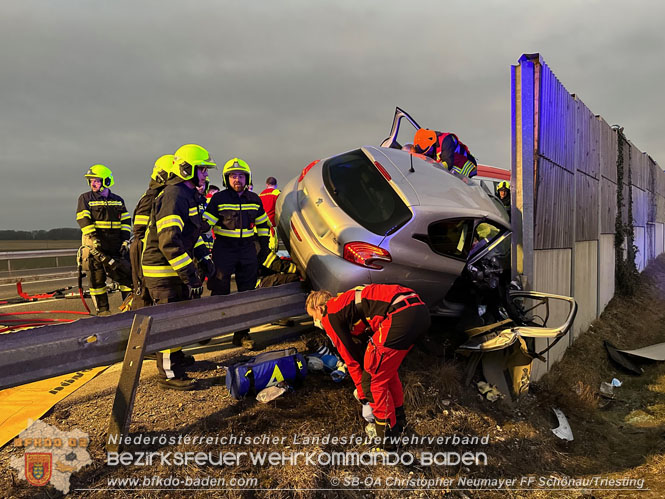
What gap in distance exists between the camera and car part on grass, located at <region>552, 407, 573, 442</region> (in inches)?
155

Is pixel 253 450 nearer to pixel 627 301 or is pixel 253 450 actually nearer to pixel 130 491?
pixel 130 491

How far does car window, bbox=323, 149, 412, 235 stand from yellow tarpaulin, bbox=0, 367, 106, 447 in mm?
2402

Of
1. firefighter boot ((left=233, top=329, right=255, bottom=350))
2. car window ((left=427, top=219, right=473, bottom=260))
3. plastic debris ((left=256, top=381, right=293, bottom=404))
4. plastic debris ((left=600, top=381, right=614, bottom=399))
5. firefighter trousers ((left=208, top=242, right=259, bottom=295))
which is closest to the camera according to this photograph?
plastic debris ((left=256, top=381, right=293, bottom=404))

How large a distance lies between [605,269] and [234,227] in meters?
8.42

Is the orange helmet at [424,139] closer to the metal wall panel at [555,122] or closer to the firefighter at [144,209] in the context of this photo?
the metal wall panel at [555,122]

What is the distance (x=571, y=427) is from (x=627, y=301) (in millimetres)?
7862

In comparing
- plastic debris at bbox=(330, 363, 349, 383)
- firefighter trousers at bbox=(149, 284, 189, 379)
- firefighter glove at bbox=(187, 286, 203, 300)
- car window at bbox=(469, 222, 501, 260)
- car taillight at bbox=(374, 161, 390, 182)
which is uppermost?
car taillight at bbox=(374, 161, 390, 182)

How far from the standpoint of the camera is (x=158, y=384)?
339 cm

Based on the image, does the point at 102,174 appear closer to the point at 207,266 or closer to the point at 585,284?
the point at 207,266

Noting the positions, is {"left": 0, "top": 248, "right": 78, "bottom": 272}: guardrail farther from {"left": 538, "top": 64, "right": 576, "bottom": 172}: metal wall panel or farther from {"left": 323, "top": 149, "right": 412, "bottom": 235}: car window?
{"left": 538, "top": 64, "right": 576, "bottom": 172}: metal wall panel

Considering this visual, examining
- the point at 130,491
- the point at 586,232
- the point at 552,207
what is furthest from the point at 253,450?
the point at 586,232

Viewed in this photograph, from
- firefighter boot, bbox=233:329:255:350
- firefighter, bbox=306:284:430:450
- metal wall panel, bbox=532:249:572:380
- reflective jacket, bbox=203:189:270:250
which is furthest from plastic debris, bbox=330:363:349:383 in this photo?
metal wall panel, bbox=532:249:572:380

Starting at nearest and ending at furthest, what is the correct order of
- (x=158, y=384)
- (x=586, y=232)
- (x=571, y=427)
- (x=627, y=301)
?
(x=158, y=384) < (x=571, y=427) < (x=586, y=232) < (x=627, y=301)

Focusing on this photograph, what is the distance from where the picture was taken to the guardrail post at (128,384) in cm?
249
